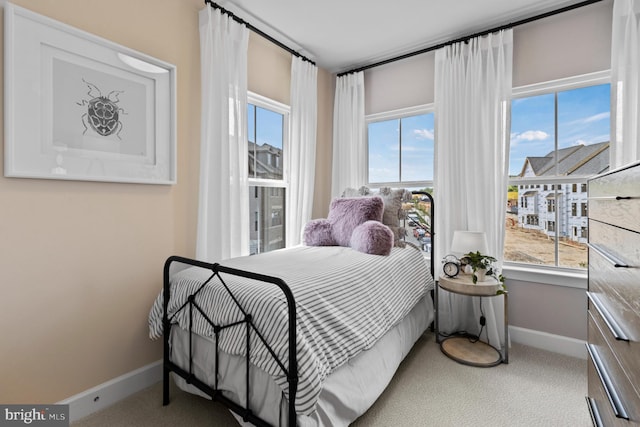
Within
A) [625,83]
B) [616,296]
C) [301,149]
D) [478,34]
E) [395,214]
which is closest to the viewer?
[616,296]

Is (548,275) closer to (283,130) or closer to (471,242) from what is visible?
(471,242)

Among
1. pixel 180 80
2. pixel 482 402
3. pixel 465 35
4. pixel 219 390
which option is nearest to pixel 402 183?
pixel 465 35

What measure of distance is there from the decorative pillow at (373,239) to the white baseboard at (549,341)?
4.34 feet

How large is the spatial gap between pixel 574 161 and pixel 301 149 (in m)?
2.28

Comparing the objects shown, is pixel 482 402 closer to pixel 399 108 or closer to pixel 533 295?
pixel 533 295

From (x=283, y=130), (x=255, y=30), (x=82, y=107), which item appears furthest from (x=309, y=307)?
(x=255, y=30)

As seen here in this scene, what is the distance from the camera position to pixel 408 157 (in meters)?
3.21

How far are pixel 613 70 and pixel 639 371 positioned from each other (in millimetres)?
2170

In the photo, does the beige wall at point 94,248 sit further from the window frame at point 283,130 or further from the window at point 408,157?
the window at point 408,157

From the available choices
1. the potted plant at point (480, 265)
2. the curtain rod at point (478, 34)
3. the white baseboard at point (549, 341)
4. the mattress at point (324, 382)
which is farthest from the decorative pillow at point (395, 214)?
the curtain rod at point (478, 34)

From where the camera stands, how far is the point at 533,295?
2.47 m

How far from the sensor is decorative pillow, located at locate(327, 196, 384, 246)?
2.56 m

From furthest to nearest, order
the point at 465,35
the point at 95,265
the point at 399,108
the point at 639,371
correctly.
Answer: the point at 399,108, the point at 465,35, the point at 95,265, the point at 639,371

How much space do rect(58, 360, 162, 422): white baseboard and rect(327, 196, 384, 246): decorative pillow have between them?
1.56 m
